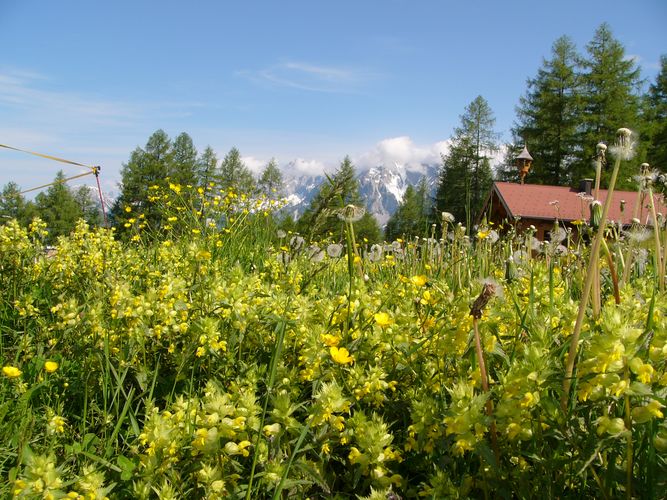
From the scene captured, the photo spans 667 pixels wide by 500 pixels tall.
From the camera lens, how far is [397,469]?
160 centimetres

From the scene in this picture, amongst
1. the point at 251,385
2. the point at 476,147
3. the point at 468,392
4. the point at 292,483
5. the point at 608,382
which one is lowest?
the point at 292,483

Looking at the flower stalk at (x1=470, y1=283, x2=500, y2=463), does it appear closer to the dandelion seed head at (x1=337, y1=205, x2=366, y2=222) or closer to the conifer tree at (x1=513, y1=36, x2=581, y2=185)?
the dandelion seed head at (x1=337, y1=205, x2=366, y2=222)

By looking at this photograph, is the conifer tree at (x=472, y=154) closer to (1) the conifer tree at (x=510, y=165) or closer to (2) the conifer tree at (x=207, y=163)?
(1) the conifer tree at (x=510, y=165)

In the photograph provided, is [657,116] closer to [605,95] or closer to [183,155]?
[605,95]

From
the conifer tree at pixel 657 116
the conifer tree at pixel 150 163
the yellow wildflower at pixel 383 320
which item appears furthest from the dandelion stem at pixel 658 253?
the conifer tree at pixel 150 163

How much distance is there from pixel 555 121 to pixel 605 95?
13.1 feet

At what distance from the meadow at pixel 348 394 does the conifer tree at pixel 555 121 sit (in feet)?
138

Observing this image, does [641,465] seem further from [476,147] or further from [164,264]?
[476,147]

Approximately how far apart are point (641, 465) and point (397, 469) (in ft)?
2.28

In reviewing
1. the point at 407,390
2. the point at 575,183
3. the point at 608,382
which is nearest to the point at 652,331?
the point at 608,382

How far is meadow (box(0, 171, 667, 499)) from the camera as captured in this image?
118 centimetres

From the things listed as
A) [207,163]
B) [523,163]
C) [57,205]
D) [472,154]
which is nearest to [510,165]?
[472,154]

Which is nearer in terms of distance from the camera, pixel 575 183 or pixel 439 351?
pixel 439 351

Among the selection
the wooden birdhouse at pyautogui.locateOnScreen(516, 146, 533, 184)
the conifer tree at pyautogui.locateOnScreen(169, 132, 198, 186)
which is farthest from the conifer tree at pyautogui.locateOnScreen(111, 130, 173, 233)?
the wooden birdhouse at pyautogui.locateOnScreen(516, 146, 533, 184)
